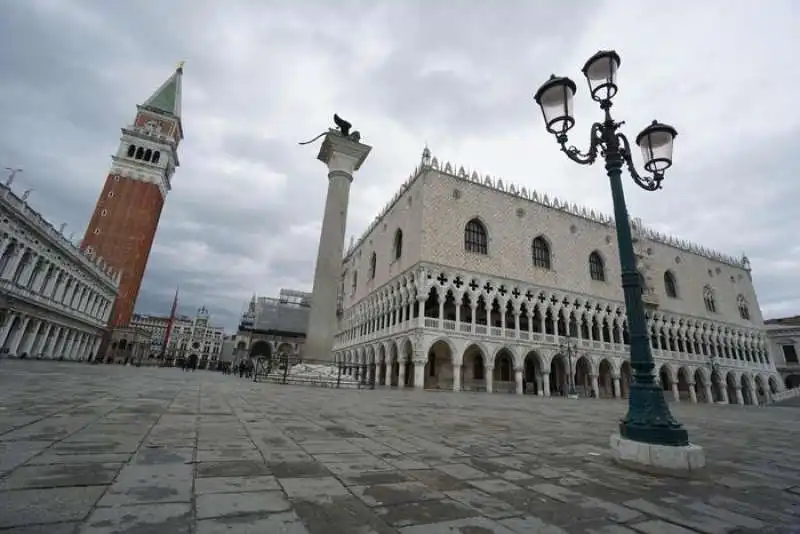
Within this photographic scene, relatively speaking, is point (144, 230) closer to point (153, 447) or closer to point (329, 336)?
point (329, 336)

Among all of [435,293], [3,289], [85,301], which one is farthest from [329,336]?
[85,301]

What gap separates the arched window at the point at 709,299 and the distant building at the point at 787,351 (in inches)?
605

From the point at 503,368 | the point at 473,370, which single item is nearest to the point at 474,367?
the point at 473,370

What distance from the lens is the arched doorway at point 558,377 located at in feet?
96.9

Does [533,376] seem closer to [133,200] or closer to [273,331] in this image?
[273,331]

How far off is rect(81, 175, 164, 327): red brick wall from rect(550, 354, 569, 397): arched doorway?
5217 centimetres

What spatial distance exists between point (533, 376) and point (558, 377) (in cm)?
220

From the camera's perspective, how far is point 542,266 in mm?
30656

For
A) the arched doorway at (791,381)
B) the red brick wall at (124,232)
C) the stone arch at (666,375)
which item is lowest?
the stone arch at (666,375)

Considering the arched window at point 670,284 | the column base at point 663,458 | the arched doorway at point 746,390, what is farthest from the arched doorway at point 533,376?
the arched doorway at point 746,390

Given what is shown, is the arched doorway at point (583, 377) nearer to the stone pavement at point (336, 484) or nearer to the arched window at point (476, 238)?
the arched window at point (476, 238)

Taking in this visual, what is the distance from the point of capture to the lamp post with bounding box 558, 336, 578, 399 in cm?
2583

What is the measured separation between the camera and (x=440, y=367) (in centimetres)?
2686

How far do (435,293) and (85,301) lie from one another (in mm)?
38477
